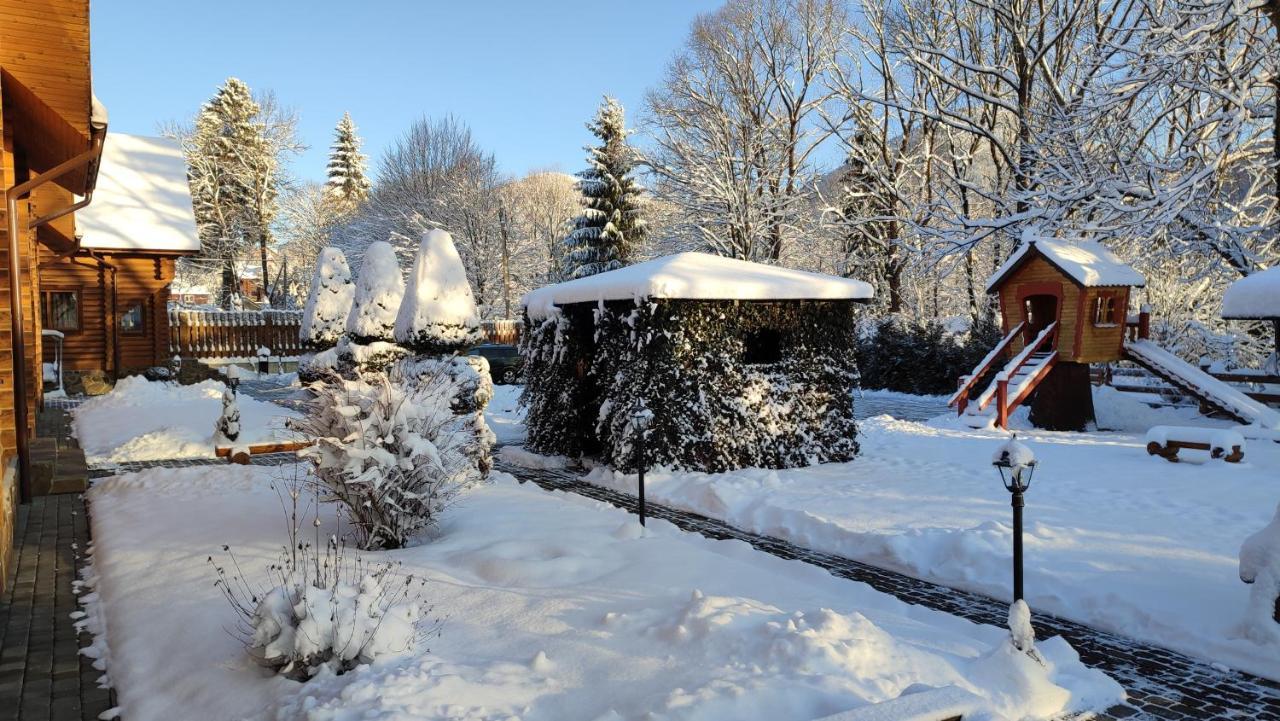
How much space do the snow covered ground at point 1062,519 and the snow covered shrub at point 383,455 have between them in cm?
342

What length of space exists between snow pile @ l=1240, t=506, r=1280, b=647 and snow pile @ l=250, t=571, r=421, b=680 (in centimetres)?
523

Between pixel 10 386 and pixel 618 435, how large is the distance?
6486 mm

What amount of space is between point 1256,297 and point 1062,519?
30.1 ft

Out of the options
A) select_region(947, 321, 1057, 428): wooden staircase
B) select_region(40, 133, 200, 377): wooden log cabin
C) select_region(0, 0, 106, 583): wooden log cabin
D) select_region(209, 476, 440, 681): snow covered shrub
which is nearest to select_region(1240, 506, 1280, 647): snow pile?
select_region(209, 476, 440, 681): snow covered shrub

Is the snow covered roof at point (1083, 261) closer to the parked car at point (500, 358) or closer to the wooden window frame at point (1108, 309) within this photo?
the wooden window frame at point (1108, 309)

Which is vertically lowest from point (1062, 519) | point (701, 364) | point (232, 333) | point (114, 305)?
point (1062, 519)

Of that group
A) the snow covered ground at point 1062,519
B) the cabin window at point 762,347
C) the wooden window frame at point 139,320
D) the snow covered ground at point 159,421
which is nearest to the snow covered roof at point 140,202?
the wooden window frame at point 139,320

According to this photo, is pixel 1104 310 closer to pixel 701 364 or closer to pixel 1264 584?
pixel 701 364

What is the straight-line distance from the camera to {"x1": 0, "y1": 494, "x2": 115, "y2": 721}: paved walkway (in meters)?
4.18

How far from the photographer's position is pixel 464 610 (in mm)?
5008

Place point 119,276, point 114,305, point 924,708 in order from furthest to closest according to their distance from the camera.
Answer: point 119,276 < point 114,305 < point 924,708

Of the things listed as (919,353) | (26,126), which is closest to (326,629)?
(26,126)

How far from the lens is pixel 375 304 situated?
15836 mm

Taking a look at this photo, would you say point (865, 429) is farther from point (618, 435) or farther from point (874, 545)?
point (874, 545)
